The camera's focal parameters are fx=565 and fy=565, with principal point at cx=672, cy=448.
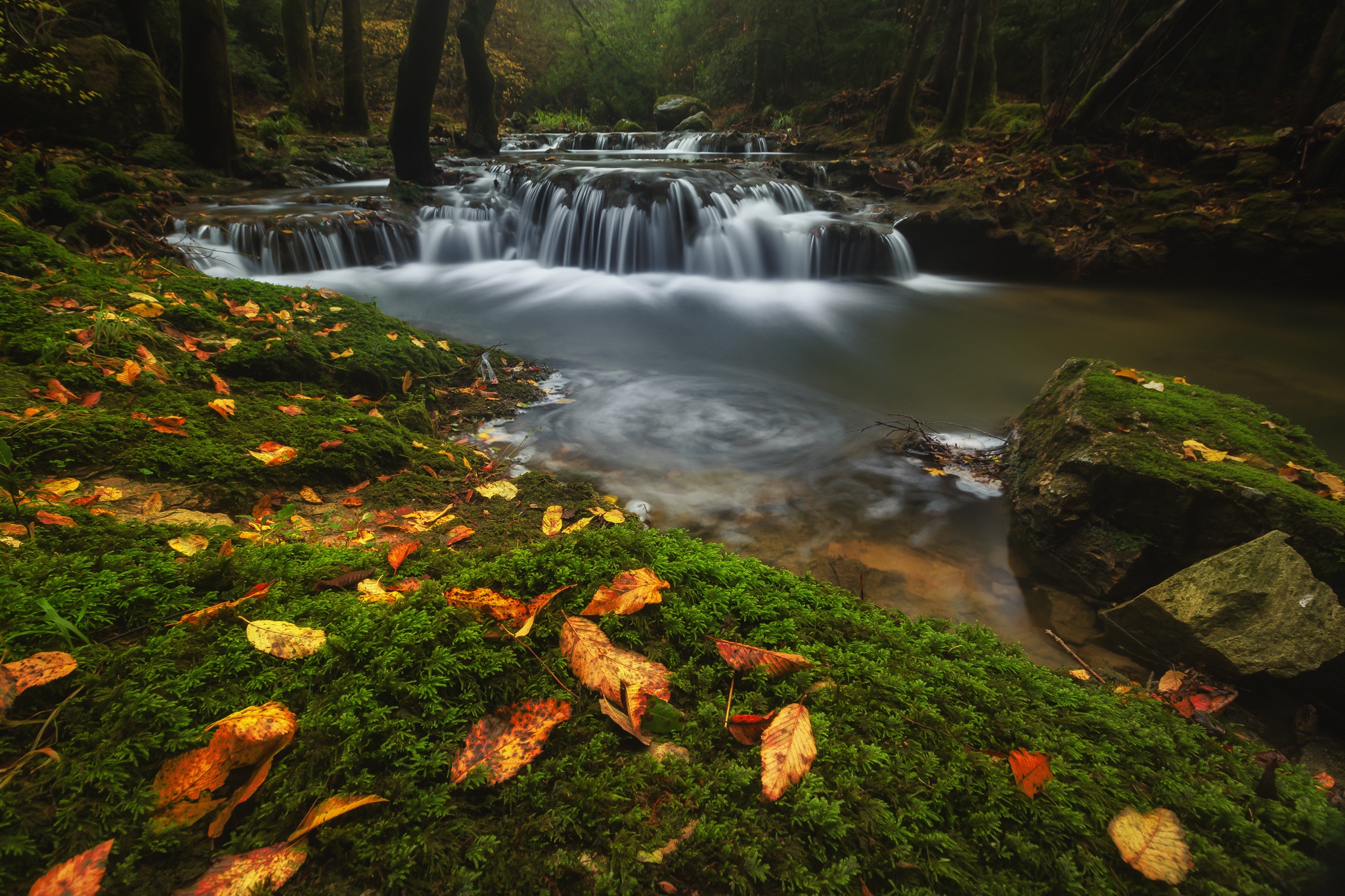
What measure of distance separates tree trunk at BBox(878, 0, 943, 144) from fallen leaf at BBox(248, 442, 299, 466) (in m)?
17.4

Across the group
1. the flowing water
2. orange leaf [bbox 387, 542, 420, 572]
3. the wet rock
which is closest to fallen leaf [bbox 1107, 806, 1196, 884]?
orange leaf [bbox 387, 542, 420, 572]

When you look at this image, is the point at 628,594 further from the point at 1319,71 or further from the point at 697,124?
the point at 697,124

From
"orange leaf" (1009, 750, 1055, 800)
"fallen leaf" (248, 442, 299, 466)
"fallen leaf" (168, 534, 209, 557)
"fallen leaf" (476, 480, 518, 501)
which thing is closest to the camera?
"orange leaf" (1009, 750, 1055, 800)

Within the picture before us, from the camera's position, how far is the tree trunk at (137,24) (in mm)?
12156

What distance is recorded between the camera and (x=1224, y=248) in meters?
9.96

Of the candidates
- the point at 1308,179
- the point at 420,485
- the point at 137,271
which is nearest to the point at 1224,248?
the point at 1308,179

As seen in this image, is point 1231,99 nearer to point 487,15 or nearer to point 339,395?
point 487,15

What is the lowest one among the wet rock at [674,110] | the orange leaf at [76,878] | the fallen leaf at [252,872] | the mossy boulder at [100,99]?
the fallen leaf at [252,872]

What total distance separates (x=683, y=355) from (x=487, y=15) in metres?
11.6

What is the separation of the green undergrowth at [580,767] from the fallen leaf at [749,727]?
0.09 ft

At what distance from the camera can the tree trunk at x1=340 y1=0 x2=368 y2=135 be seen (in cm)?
1606

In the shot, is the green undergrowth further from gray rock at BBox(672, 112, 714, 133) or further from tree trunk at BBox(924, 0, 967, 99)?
gray rock at BBox(672, 112, 714, 133)

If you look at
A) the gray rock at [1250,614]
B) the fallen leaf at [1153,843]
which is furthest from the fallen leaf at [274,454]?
the gray rock at [1250,614]

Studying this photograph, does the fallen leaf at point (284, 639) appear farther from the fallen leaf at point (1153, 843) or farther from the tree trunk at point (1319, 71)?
the tree trunk at point (1319, 71)
